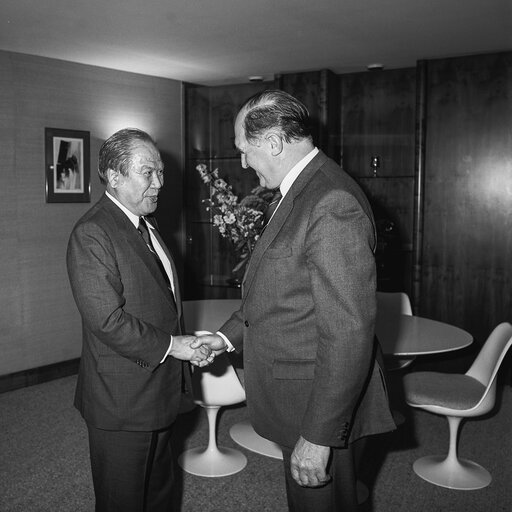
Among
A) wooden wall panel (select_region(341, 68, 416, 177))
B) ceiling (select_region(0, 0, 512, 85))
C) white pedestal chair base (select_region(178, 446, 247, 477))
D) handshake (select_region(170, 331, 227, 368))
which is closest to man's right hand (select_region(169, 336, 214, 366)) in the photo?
handshake (select_region(170, 331, 227, 368))

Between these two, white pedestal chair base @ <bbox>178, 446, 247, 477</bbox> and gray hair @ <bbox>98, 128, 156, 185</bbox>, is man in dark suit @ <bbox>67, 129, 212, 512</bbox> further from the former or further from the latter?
white pedestal chair base @ <bbox>178, 446, 247, 477</bbox>

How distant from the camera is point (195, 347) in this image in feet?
7.24

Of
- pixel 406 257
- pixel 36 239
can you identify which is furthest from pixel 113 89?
pixel 406 257

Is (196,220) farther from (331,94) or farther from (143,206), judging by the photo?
(143,206)

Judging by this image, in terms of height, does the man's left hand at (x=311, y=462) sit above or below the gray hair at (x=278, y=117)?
below

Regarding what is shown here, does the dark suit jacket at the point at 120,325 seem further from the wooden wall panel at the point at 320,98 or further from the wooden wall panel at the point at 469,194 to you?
the wooden wall panel at the point at 320,98

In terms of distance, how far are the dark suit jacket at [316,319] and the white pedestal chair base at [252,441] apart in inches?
72.5

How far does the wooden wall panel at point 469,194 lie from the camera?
16.3 ft

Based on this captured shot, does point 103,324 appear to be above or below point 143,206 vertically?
below

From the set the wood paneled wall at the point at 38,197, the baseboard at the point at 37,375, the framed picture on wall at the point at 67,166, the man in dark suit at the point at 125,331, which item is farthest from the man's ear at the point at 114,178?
the baseboard at the point at 37,375

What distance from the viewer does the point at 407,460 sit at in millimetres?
3656

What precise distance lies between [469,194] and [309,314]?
3.84m

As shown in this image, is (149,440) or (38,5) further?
(38,5)

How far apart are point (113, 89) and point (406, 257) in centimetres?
313
